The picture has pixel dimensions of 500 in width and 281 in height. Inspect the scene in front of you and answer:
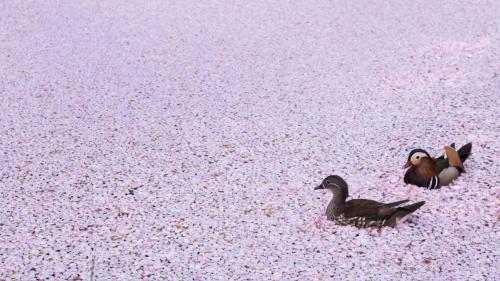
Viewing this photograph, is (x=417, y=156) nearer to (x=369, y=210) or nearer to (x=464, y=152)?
(x=464, y=152)

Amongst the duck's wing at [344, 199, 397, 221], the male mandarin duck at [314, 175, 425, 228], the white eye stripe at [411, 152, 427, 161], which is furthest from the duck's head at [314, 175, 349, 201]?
the white eye stripe at [411, 152, 427, 161]

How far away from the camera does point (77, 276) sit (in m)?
4.30

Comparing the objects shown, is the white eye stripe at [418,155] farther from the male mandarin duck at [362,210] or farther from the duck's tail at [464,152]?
the male mandarin duck at [362,210]

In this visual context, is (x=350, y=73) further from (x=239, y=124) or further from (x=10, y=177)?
(x=10, y=177)

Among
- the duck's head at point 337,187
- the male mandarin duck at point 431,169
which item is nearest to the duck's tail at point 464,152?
the male mandarin duck at point 431,169

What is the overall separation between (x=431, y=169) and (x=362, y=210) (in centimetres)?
92

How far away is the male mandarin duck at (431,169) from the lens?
16.7ft

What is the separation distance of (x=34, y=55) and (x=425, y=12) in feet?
21.9

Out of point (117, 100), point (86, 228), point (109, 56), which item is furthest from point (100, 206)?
point (109, 56)

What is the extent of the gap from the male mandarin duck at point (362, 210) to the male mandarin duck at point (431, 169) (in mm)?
662

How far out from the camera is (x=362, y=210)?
4.56 metres

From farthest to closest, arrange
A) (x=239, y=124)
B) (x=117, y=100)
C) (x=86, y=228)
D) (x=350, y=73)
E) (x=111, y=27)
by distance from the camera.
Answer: (x=111, y=27) → (x=350, y=73) → (x=117, y=100) → (x=239, y=124) → (x=86, y=228)

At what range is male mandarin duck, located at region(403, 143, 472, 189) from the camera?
5086mm

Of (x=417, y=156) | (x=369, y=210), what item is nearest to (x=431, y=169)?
(x=417, y=156)
